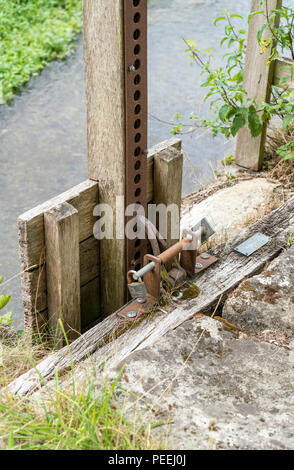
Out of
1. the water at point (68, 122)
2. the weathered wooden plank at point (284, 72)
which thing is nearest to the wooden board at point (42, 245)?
the water at point (68, 122)

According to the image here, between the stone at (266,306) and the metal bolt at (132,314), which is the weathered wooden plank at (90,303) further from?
the stone at (266,306)

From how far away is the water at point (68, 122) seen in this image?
4832mm

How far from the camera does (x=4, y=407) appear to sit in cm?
187

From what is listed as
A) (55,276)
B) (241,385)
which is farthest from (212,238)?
(241,385)

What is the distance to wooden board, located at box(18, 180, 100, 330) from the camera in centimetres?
241

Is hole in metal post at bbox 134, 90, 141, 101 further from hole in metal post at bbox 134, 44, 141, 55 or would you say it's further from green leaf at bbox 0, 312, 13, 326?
green leaf at bbox 0, 312, 13, 326

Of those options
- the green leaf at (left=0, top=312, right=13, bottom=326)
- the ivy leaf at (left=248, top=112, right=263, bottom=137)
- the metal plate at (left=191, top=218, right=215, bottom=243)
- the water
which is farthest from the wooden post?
the green leaf at (left=0, top=312, right=13, bottom=326)

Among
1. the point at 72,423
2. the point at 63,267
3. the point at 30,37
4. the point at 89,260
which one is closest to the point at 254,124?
the point at 89,260

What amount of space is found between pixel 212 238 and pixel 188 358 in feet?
4.04

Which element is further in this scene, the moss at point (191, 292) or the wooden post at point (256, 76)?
the wooden post at point (256, 76)

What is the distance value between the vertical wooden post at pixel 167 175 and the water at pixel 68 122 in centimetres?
141

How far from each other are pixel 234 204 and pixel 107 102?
1.93 metres

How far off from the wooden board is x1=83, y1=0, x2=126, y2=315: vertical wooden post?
2.6 inches

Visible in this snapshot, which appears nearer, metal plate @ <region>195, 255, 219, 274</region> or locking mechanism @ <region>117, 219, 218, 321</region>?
locking mechanism @ <region>117, 219, 218, 321</region>
